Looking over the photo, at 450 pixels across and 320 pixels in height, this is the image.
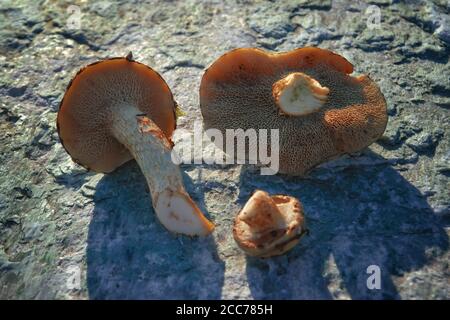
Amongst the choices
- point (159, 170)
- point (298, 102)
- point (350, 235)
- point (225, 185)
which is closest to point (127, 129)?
point (159, 170)

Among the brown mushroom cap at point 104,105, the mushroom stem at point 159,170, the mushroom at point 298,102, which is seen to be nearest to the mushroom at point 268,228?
the mushroom stem at point 159,170

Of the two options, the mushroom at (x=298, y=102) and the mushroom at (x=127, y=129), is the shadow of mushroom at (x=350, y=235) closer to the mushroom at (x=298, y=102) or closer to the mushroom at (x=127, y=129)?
the mushroom at (x=298, y=102)

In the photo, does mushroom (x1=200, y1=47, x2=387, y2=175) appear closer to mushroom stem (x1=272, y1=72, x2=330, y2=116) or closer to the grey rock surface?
mushroom stem (x1=272, y1=72, x2=330, y2=116)

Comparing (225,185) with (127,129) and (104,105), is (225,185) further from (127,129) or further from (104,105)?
(104,105)

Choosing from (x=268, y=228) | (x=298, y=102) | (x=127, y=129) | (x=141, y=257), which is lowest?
(x=141, y=257)

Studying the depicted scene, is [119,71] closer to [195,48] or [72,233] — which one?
[72,233]

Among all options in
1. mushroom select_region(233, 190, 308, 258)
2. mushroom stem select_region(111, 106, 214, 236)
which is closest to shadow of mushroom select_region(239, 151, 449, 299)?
mushroom select_region(233, 190, 308, 258)
